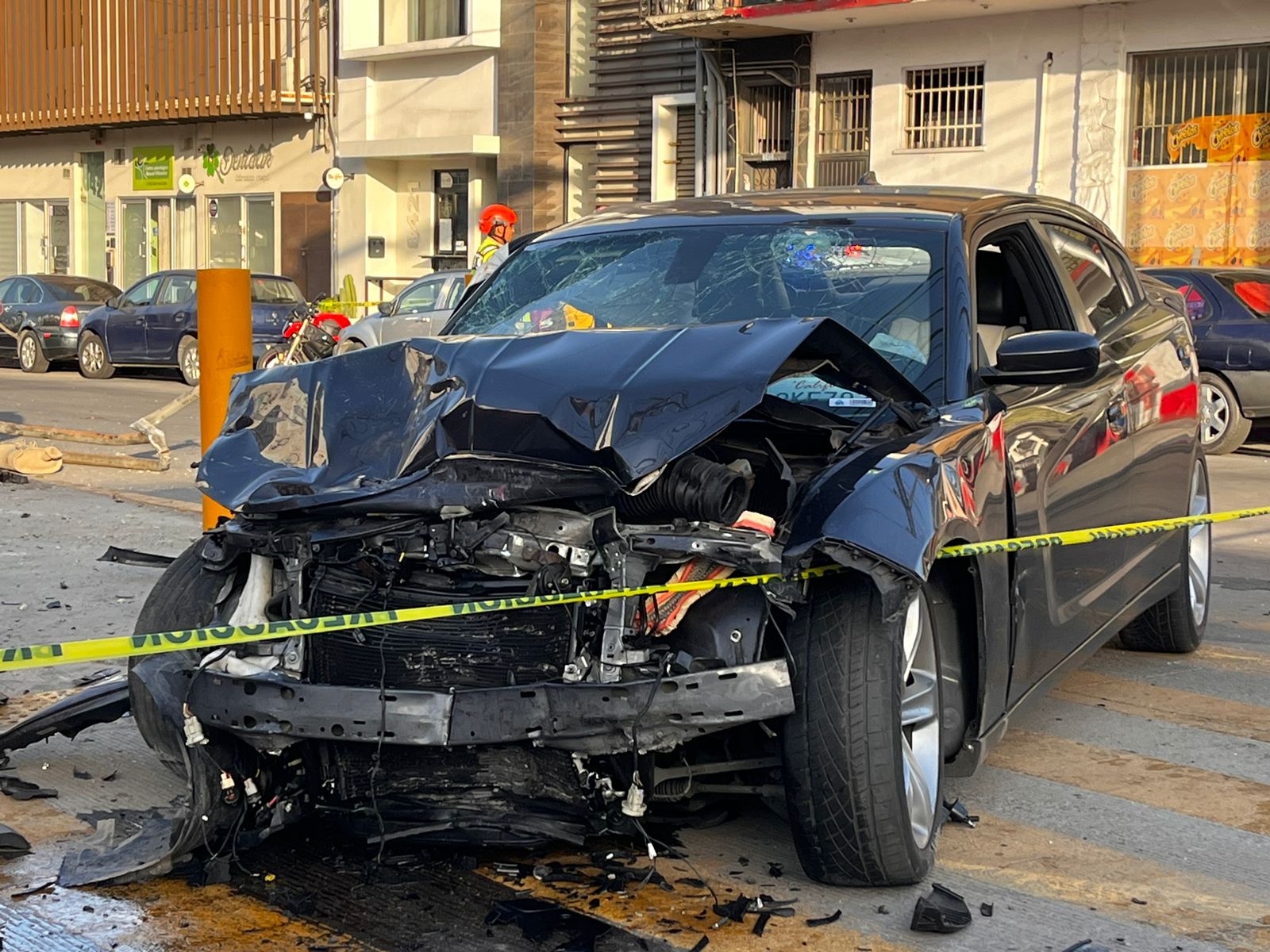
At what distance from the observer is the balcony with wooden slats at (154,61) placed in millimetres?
34469

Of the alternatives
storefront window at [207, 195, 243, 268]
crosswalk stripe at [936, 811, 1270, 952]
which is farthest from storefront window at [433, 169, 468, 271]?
crosswalk stripe at [936, 811, 1270, 952]

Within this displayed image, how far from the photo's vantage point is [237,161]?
36625 millimetres

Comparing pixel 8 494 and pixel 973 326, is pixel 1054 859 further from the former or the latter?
pixel 8 494

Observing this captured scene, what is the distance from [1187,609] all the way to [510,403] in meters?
3.54

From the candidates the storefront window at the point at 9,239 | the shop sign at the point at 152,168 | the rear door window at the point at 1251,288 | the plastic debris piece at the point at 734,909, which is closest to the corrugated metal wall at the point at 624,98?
the shop sign at the point at 152,168

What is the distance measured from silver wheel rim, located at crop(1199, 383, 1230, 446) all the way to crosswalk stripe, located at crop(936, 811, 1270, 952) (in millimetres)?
11334

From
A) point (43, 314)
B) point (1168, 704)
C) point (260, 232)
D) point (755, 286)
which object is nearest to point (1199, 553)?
point (1168, 704)

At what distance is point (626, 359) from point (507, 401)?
0.35 metres

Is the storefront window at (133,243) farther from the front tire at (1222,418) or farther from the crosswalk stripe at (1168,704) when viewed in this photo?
the crosswalk stripe at (1168,704)

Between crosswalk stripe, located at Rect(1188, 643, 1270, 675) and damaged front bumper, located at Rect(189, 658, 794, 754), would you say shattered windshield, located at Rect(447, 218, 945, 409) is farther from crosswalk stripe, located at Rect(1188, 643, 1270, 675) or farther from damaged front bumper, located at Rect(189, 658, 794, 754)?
crosswalk stripe, located at Rect(1188, 643, 1270, 675)

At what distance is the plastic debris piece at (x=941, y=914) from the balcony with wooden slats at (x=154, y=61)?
31.9m

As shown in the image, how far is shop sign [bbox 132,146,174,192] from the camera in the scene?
38750mm

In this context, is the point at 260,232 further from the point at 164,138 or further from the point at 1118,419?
the point at 1118,419

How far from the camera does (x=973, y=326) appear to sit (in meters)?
5.09
